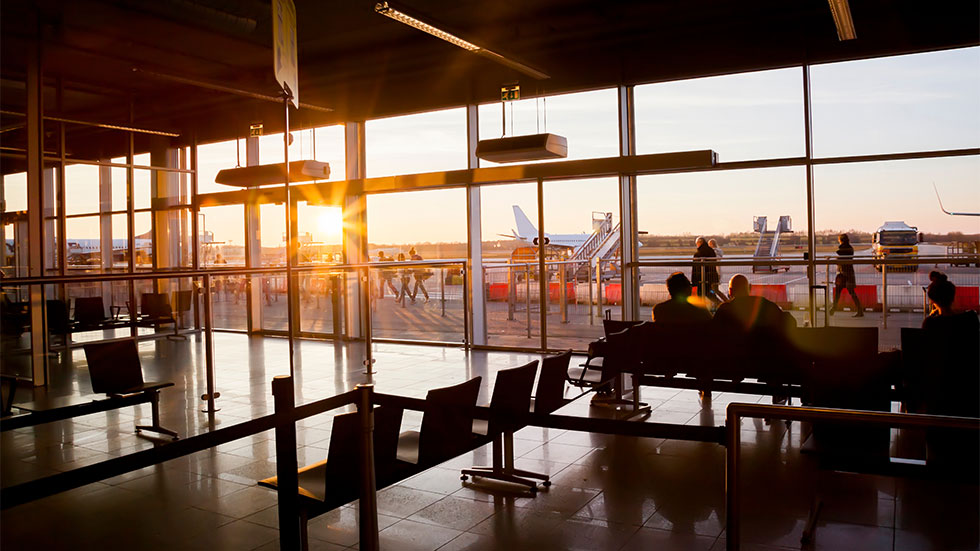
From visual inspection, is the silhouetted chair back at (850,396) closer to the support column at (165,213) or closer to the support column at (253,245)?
the support column at (253,245)

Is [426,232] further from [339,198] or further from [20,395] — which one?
[20,395]

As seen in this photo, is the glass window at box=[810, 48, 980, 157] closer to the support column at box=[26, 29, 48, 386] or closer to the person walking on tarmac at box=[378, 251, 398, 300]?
the person walking on tarmac at box=[378, 251, 398, 300]

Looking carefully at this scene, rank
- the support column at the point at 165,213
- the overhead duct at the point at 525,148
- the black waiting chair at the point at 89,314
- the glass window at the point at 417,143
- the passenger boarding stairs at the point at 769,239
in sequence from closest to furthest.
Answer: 1. the overhead duct at the point at 525,148
2. the passenger boarding stairs at the point at 769,239
3. the black waiting chair at the point at 89,314
4. the glass window at the point at 417,143
5. the support column at the point at 165,213

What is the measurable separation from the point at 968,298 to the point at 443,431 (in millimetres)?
6553

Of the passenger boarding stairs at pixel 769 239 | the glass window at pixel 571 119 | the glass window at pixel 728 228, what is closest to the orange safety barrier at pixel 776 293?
the glass window at pixel 728 228

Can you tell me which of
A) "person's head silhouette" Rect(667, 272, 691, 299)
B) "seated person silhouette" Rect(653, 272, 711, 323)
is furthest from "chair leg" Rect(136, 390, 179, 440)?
"person's head silhouette" Rect(667, 272, 691, 299)

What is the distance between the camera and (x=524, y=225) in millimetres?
9742

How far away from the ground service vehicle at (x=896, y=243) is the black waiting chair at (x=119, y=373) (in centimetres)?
725

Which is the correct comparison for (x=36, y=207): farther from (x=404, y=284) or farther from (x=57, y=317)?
(x=404, y=284)

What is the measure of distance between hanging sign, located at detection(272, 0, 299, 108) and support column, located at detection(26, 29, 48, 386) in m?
5.28

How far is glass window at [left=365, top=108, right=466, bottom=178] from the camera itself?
382 inches

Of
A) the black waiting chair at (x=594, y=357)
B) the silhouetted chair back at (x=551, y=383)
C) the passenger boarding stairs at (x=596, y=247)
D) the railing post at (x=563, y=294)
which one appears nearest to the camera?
the silhouetted chair back at (x=551, y=383)

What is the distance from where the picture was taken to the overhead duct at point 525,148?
7090 mm

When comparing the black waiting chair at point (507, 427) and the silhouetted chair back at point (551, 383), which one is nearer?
the black waiting chair at point (507, 427)
